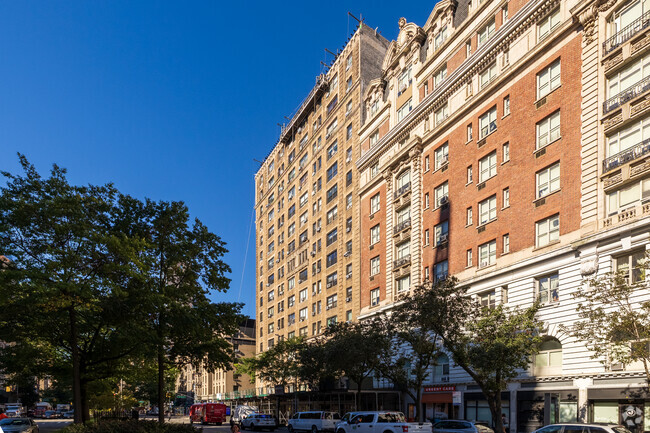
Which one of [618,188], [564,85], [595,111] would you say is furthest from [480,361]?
[564,85]

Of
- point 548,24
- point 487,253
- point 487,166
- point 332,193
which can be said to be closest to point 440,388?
point 487,253

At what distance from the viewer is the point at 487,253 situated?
142 feet

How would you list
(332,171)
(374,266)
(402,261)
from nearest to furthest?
1. (402,261)
2. (374,266)
3. (332,171)

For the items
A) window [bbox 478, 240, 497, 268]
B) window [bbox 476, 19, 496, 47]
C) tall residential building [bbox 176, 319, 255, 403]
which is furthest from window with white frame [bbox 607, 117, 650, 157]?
tall residential building [bbox 176, 319, 255, 403]

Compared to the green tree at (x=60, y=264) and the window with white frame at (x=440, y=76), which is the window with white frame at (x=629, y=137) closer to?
the window with white frame at (x=440, y=76)

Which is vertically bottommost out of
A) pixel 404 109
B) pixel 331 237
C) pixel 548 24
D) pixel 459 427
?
pixel 459 427

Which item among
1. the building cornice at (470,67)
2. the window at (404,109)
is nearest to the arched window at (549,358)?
the building cornice at (470,67)

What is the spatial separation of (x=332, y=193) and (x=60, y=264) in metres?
54.0

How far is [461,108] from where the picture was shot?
47.4m

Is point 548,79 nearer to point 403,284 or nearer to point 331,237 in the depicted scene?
point 403,284

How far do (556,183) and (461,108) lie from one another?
42.6 feet

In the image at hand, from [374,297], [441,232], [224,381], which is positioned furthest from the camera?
[224,381]

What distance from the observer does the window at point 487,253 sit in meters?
42.3

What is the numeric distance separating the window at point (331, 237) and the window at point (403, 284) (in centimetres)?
2012
